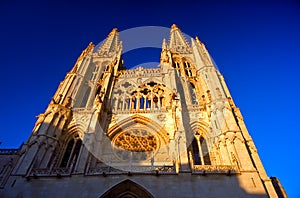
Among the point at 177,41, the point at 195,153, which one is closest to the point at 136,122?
the point at 195,153

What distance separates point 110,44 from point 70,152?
19.3m

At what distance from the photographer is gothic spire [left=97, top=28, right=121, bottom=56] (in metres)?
26.5

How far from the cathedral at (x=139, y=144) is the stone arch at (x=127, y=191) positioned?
0.18 ft

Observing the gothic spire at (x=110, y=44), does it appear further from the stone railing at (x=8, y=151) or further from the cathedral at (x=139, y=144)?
the stone railing at (x=8, y=151)

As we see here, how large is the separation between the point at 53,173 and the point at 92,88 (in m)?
10.2

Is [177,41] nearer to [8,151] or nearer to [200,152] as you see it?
[200,152]

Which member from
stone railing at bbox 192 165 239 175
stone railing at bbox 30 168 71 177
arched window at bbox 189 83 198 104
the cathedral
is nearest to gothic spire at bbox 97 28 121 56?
the cathedral

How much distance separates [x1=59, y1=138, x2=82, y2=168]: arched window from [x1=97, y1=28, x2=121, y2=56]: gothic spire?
14.4m

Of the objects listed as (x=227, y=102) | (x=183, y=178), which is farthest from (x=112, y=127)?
(x=227, y=102)

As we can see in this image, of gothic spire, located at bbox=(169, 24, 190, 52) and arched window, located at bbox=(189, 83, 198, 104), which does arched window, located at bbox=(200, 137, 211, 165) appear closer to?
arched window, located at bbox=(189, 83, 198, 104)

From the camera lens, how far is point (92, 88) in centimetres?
1952

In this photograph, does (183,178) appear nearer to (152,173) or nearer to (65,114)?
(152,173)

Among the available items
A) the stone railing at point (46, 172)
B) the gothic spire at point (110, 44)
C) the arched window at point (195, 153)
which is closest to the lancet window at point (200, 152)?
the arched window at point (195, 153)

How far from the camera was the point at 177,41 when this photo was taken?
2898 centimetres
